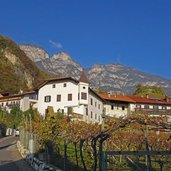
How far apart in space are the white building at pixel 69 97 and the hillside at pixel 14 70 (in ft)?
125

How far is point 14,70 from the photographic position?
12338 cm

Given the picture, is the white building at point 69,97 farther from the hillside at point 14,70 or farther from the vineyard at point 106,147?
the hillside at point 14,70

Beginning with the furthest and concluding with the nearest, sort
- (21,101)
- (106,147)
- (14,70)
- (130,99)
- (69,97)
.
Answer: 1. (14,70)
2. (130,99)
3. (21,101)
4. (69,97)
5. (106,147)

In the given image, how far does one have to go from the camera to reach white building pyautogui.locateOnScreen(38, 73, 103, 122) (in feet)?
218

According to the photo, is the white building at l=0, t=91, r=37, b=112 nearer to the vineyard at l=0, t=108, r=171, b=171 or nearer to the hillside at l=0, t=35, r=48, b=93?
the hillside at l=0, t=35, r=48, b=93

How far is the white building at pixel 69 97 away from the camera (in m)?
66.4

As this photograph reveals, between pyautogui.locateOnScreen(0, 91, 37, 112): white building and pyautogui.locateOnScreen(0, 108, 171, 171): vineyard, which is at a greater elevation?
pyautogui.locateOnScreen(0, 91, 37, 112): white building

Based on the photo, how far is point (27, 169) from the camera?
22.6 meters

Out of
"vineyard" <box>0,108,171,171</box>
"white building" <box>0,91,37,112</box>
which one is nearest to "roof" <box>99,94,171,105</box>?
"white building" <box>0,91,37,112</box>

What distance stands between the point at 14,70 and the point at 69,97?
195ft

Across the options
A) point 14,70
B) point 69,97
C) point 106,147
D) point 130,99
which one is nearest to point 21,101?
point 69,97

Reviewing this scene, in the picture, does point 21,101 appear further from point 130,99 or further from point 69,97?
point 130,99

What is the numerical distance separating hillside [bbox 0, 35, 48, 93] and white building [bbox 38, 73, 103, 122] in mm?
37958

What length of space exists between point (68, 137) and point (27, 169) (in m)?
3.04
